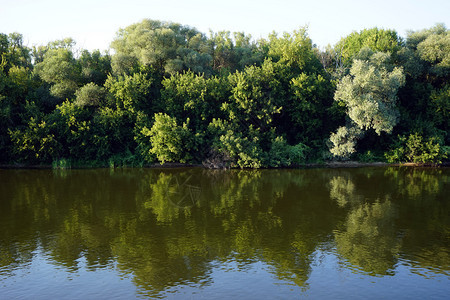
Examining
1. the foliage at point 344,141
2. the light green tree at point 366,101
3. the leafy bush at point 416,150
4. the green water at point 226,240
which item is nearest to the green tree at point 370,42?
the light green tree at point 366,101

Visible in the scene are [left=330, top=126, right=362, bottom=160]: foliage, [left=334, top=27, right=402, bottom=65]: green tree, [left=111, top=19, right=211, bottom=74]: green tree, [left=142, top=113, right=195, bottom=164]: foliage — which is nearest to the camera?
[left=142, top=113, right=195, bottom=164]: foliage

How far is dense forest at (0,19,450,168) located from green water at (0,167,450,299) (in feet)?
35.5

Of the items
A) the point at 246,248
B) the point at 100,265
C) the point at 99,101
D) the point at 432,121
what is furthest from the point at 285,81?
the point at 100,265

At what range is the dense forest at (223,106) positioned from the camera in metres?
49.1

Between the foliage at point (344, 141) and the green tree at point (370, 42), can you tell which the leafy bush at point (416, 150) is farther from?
the green tree at point (370, 42)

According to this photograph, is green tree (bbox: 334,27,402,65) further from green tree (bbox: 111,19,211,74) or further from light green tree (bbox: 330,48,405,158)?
green tree (bbox: 111,19,211,74)

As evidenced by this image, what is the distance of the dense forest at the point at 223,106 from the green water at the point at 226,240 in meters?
10.8

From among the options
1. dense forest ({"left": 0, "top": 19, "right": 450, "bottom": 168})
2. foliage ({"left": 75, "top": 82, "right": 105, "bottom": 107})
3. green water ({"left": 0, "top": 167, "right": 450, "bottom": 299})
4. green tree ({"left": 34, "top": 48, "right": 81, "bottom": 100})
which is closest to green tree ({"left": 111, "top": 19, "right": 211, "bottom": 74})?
dense forest ({"left": 0, "top": 19, "right": 450, "bottom": 168})

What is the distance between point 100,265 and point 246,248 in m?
7.25

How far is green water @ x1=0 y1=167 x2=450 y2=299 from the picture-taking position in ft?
55.2

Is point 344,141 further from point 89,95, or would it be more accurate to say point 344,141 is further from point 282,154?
point 89,95

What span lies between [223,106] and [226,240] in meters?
30.4

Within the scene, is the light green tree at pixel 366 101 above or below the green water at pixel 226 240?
above

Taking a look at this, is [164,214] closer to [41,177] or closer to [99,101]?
[41,177]
